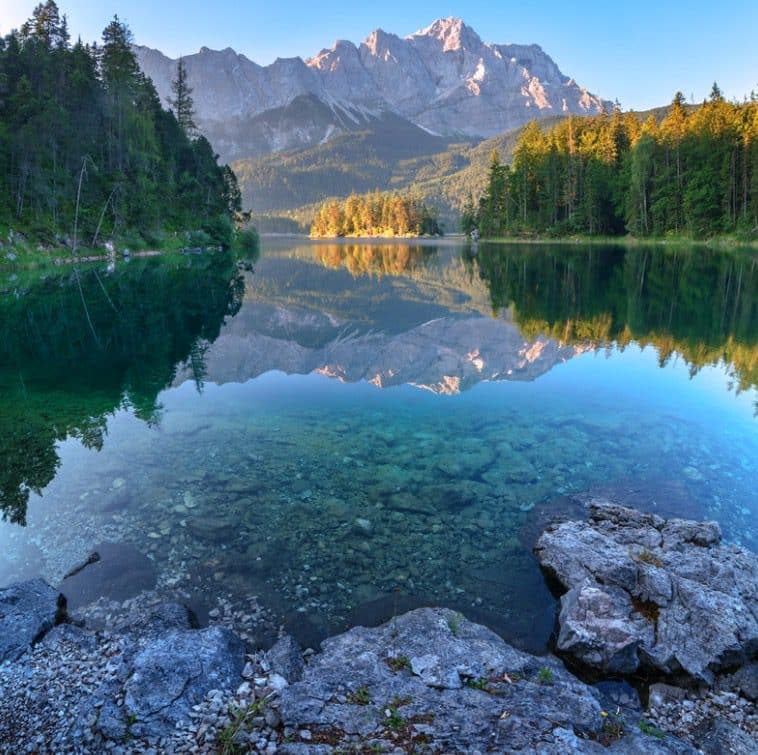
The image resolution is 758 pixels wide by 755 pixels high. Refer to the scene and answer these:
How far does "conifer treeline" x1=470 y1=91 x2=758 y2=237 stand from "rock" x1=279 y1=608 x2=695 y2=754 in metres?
97.1

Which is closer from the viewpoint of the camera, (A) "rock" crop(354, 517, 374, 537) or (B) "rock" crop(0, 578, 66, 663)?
(B) "rock" crop(0, 578, 66, 663)

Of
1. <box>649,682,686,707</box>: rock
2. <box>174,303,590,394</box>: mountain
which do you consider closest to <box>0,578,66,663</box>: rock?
<box>649,682,686,707</box>: rock

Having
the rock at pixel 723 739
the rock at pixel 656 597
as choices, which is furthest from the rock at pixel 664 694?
the rock at pixel 723 739

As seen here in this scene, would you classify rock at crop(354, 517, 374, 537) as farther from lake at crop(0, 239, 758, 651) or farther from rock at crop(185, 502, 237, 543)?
rock at crop(185, 502, 237, 543)

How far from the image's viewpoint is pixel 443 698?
238 inches

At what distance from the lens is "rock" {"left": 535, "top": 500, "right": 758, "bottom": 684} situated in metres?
7.32

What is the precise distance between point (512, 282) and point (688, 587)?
4722cm

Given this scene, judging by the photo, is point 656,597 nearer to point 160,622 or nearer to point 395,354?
point 160,622

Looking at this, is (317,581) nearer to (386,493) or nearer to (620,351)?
(386,493)

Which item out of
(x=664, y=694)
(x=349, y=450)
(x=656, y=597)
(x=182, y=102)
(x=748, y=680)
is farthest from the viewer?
(x=182, y=102)

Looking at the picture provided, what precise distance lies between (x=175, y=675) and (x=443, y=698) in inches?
125

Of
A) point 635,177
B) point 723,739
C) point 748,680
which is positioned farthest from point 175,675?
point 635,177

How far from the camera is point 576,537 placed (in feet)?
32.1

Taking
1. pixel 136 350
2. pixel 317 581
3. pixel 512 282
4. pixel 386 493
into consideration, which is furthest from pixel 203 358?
pixel 512 282
